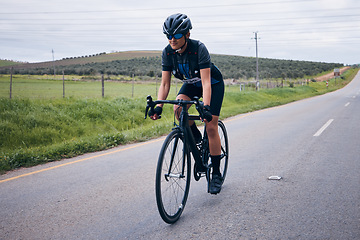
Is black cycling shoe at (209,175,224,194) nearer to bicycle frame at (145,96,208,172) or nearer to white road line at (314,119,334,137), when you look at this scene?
bicycle frame at (145,96,208,172)

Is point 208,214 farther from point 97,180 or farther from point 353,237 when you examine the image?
point 97,180

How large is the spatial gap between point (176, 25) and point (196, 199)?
2094mm

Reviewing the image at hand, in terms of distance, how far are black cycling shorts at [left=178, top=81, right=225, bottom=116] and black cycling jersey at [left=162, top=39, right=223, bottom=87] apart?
0.67ft

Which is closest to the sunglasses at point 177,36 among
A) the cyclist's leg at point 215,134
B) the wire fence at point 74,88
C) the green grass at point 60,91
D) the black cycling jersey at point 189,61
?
the black cycling jersey at point 189,61

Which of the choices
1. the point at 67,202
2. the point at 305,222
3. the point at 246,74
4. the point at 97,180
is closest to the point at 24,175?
the point at 97,180

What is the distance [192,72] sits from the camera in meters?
3.40

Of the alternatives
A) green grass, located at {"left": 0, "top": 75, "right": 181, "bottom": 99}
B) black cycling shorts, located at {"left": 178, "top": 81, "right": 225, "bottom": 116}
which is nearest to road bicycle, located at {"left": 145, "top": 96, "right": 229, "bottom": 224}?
black cycling shorts, located at {"left": 178, "top": 81, "right": 225, "bottom": 116}

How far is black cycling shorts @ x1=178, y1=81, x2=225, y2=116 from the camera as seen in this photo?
3.69 m

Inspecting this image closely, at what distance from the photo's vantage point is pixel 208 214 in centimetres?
340

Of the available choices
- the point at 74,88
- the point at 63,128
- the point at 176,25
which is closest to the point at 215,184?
the point at 176,25

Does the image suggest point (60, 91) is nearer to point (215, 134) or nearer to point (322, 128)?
point (322, 128)

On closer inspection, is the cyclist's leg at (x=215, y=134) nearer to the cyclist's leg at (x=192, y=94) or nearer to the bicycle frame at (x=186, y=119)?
the cyclist's leg at (x=192, y=94)

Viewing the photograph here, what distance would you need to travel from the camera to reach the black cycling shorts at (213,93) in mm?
3689

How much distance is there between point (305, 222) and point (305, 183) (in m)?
1.36
